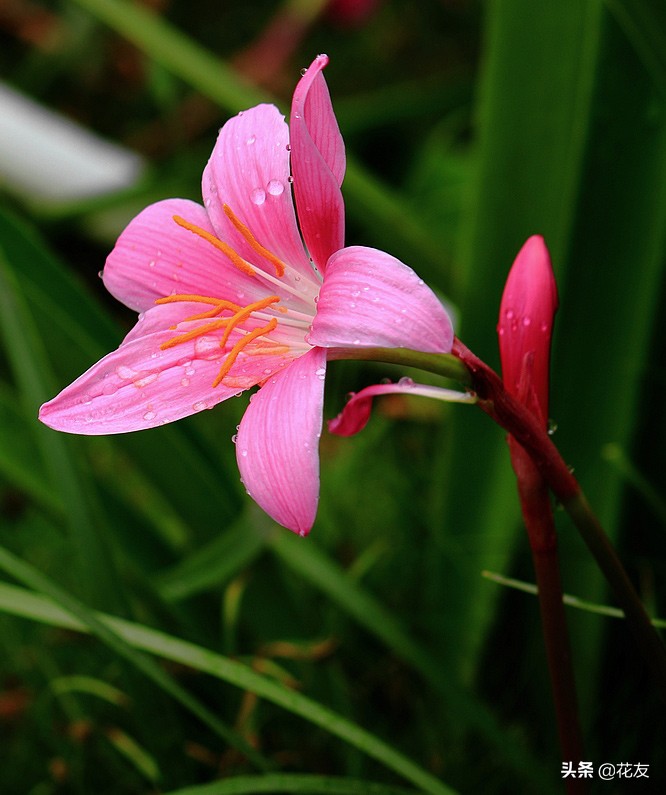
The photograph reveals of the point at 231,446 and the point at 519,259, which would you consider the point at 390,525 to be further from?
the point at 519,259

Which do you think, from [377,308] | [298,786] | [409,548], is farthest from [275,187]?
[409,548]

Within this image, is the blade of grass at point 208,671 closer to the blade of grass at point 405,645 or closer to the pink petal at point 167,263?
the blade of grass at point 405,645

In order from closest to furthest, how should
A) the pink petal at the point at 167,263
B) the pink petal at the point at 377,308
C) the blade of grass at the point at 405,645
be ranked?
the pink petal at the point at 377,308 → the pink petal at the point at 167,263 → the blade of grass at the point at 405,645

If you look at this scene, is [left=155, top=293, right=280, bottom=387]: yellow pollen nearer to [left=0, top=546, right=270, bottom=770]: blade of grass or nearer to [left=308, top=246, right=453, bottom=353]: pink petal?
[left=308, top=246, right=453, bottom=353]: pink petal

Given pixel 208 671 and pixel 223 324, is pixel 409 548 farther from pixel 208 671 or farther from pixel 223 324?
pixel 223 324

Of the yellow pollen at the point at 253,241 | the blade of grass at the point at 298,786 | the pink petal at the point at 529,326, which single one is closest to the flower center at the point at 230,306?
the yellow pollen at the point at 253,241

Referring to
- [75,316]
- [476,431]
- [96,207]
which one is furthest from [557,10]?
[96,207]
